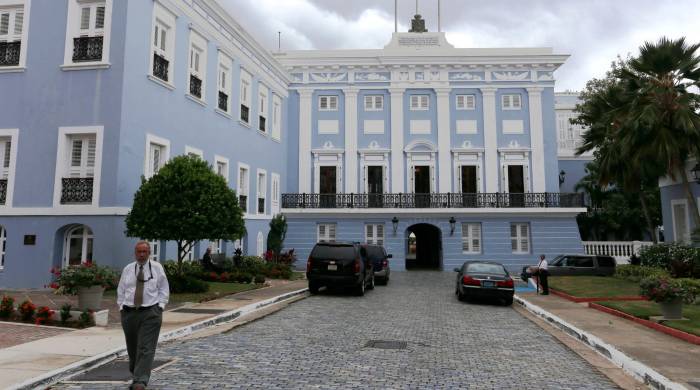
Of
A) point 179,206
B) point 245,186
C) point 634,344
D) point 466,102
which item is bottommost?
point 634,344

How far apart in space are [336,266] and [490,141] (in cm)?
1798

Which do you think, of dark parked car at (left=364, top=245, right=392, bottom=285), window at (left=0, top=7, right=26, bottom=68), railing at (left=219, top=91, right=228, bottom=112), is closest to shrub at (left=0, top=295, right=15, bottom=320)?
window at (left=0, top=7, right=26, bottom=68)

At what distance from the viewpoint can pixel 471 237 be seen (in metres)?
29.3

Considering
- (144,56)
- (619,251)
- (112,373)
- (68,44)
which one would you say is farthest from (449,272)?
(112,373)

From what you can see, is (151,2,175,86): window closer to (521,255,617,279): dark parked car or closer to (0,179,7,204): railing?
(0,179,7,204): railing

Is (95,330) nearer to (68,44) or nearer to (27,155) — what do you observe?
(27,155)

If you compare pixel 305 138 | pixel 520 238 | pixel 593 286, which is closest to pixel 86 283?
pixel 593 286

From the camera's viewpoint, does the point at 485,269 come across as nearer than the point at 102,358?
No

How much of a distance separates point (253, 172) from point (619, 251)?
21.1 meters

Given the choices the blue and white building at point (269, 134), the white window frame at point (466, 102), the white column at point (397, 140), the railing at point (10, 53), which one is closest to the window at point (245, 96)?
the blue and white building at point (269, 134)

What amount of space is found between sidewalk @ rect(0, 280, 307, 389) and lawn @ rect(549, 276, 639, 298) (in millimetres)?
11798

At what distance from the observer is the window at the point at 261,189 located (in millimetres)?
26503

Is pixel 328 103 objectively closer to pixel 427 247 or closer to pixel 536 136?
pixel 427 247

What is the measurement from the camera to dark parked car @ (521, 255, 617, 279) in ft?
75.6
